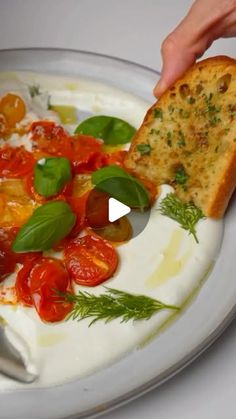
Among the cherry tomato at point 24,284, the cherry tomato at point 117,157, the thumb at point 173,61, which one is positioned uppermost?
the thumb at point 173,61

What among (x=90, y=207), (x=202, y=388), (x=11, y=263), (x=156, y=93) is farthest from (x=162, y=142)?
(x=202, y=388)

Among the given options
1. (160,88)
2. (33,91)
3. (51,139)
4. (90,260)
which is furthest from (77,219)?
(33,91)

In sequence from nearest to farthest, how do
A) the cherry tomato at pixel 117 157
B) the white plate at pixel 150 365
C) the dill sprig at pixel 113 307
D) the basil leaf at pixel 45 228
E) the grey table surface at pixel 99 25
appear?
Answer: the white plate at pixel 150 365
the dill sprig at pixel 113 307
the basil leaf at pixel 45 228
the cherry tomato at pixel 117 157
the grey table surface at pixel 99 25

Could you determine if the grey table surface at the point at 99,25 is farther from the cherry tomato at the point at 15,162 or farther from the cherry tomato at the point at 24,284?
the cherry tomato at the point at 24,284

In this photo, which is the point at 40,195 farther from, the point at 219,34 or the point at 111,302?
the point at 219,34

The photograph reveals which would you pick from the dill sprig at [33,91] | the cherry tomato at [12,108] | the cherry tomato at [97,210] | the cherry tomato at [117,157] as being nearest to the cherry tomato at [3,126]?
the cherry tomato at [12,108]

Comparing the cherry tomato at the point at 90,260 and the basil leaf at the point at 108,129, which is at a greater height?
the basil leaf at the point at 108,129

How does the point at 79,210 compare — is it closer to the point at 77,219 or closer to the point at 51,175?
the point at 77,219
